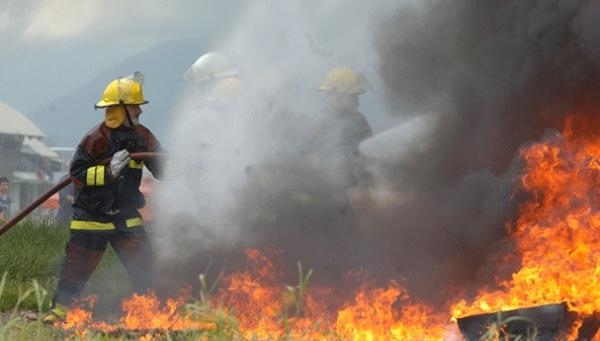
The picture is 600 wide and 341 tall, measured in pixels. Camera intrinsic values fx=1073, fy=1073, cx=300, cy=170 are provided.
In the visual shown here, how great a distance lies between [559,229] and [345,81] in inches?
148

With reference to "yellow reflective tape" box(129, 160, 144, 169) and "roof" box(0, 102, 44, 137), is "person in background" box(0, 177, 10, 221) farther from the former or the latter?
"roof" box(0, 102, 44, 137)

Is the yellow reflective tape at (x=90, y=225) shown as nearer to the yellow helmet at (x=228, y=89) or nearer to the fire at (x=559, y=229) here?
the yellow helmet at (x=228, y=89)

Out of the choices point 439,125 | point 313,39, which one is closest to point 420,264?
point 439,125

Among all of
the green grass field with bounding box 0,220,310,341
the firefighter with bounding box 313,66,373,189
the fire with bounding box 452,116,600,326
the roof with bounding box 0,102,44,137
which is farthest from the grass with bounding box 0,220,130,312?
the roof with bounding box 0,102,44,137

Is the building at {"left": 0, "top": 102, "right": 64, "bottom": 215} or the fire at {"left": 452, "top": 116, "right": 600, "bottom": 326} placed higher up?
the building at {"left": 0, "top": 102, "right": 64, "bottom": 215}

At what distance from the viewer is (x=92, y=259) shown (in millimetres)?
8039

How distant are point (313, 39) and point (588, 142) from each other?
8.89 ft

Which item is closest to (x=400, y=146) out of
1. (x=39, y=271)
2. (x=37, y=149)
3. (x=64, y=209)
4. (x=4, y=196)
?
(x=39, y=271)

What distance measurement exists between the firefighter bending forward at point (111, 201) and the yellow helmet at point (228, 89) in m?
0.84

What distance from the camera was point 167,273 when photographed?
8.23 m

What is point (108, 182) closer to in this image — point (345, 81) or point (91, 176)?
point (91, 176)

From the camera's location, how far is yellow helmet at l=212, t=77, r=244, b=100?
28.4 feet

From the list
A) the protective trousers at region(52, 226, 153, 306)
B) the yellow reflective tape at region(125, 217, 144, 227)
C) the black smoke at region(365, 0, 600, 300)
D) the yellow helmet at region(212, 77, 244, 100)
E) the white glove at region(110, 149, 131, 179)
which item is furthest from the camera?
the yellow helmet at region(212, 77, 244, 100)

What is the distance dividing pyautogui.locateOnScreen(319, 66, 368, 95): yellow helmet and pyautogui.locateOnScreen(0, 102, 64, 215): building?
26.4 metres
